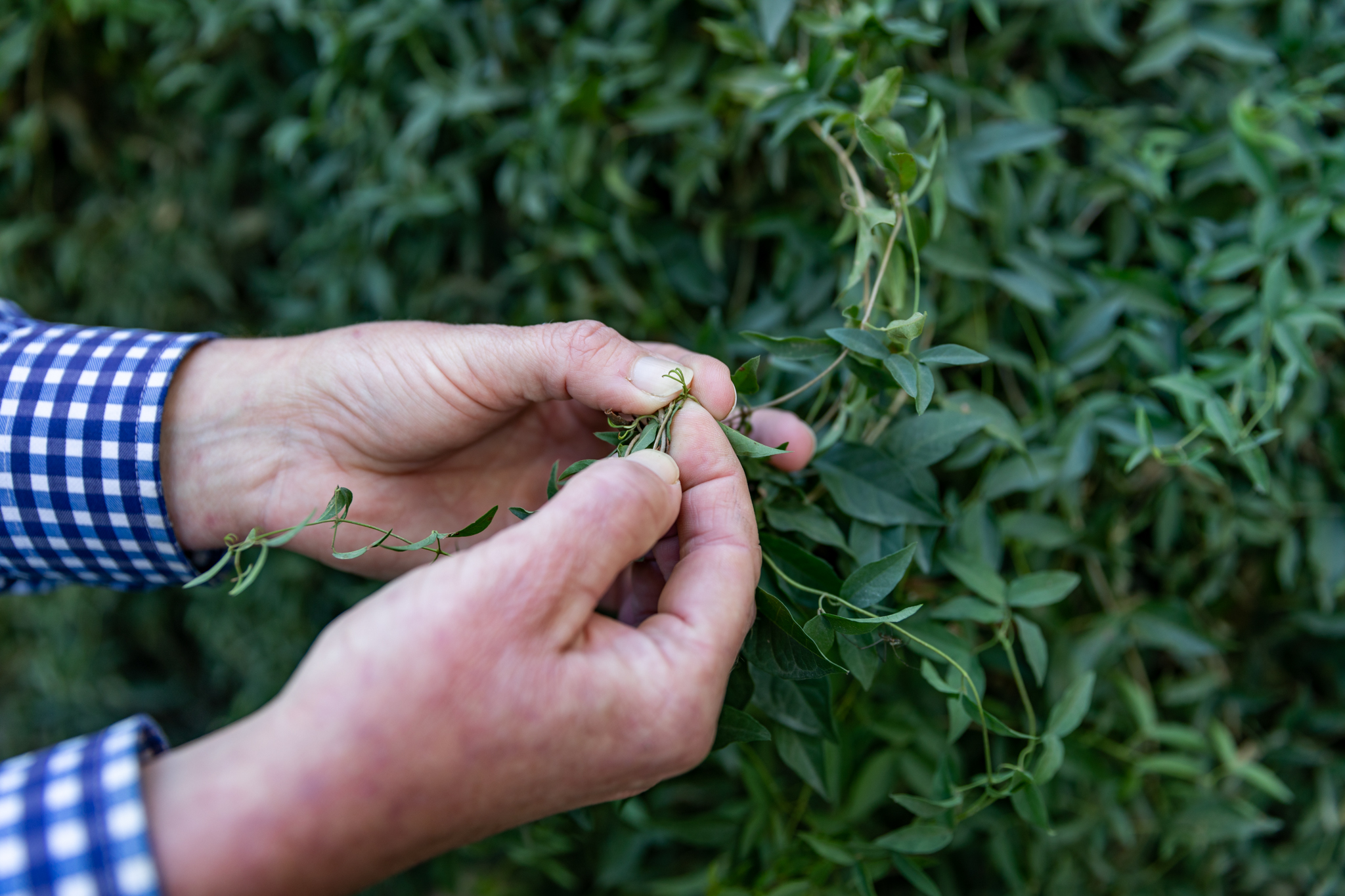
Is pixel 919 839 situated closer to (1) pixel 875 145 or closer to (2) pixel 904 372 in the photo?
(2) pixel 904 372

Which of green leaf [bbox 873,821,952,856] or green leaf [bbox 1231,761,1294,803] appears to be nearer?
green leaf [bbox 873,821,952,856]

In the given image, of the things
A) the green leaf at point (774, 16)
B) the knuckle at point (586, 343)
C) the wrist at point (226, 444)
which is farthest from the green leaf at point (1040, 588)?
the wrist at point (226, 444)

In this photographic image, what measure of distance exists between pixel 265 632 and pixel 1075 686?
1352 mm

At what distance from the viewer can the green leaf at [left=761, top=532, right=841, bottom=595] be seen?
2.42ft

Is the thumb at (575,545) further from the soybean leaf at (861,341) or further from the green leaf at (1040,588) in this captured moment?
the green leaf at (1040,588)

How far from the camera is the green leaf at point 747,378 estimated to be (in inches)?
30.0

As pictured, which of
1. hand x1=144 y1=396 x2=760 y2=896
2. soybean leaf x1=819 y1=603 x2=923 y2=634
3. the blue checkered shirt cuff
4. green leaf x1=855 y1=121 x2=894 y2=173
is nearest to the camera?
hand x1=144 y1=396 x2=760 y2=896

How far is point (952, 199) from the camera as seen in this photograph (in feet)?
3.03

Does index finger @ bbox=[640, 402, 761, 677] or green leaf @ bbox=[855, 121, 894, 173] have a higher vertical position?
green leaf @ bbox=[855, 121, 894, 173]

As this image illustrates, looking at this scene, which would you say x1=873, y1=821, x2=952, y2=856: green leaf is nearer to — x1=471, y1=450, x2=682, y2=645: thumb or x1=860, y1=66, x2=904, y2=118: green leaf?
x1=471, y1=450, x2=682, y2=645: thumb

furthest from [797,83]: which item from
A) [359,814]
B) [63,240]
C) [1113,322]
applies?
[63,240]

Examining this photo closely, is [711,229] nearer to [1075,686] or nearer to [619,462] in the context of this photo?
[619,462]

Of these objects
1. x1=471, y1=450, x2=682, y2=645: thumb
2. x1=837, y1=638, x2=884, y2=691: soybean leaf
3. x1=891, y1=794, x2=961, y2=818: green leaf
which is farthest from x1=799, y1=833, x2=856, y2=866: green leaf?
x1=471, y1=450, x2=682, y2=645: thumb

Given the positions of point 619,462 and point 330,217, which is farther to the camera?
point 330,217
